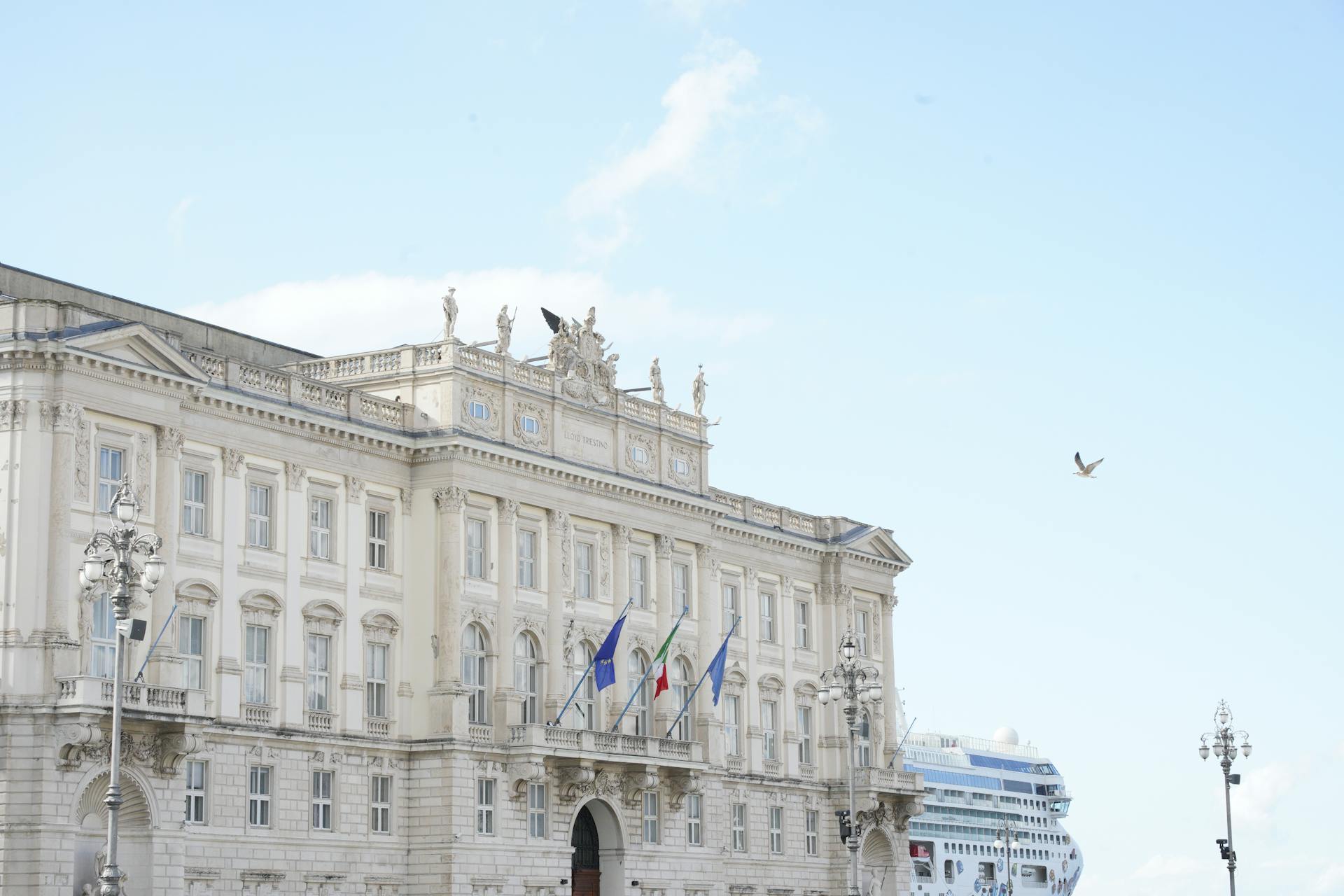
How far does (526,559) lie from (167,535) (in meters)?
14.8

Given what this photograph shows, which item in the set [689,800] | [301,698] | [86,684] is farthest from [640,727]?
[86,684]

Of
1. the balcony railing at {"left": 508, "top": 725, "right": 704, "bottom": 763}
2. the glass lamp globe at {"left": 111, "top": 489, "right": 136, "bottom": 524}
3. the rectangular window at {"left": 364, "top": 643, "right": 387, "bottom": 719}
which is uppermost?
the glass lamp globe at {"left": 111, "top": 489, "right": 136, "bottom": 524}

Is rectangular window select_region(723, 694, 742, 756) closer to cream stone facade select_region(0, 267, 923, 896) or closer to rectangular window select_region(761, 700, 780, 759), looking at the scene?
cream stone facade select_region(0, 267, 923, 896)

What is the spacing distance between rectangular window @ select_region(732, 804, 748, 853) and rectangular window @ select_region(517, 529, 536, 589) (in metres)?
16.0

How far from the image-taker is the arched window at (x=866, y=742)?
82.9 metres

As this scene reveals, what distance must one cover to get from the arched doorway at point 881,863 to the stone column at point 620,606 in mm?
19354

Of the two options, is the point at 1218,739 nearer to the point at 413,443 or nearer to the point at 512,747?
the point at 512,747

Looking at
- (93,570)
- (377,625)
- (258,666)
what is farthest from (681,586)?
(93,570)

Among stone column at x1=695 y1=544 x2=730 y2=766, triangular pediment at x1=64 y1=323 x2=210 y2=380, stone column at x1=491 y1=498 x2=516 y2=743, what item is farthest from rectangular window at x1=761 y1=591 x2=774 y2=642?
triangular pediment at x1=64 y1=323 x2=210 y2=380

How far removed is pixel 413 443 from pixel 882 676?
28.8 m

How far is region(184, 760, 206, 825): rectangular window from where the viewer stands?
177 feet

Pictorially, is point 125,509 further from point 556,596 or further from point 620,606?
point 620,606

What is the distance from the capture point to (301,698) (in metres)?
57.8

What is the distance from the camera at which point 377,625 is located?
6066 cm
